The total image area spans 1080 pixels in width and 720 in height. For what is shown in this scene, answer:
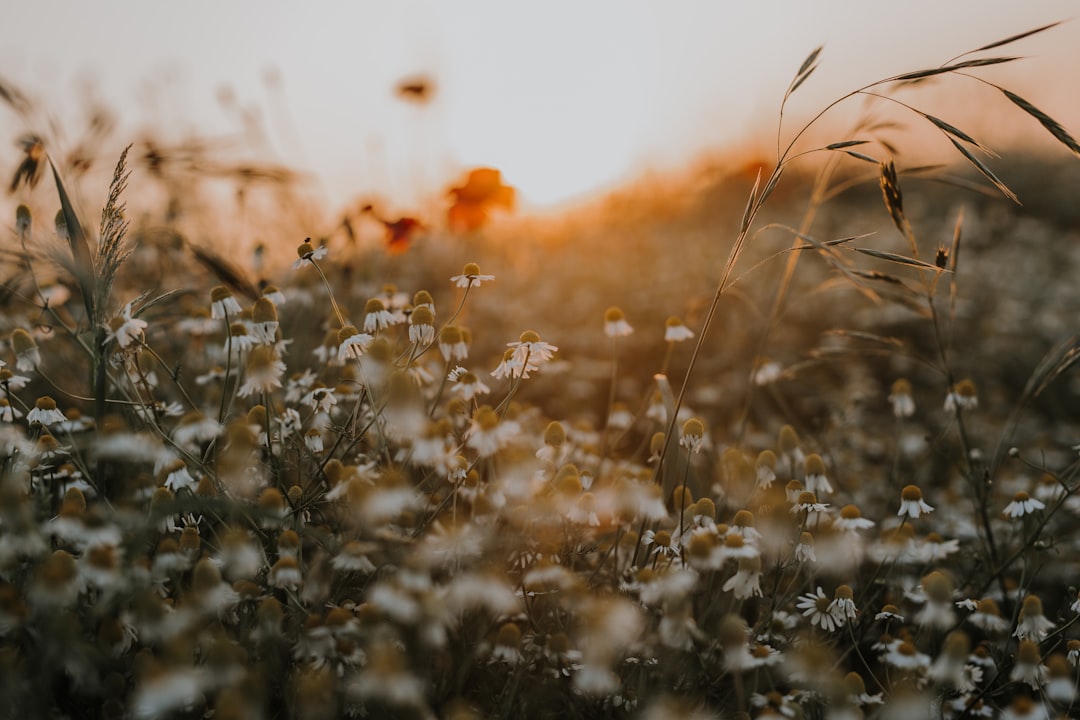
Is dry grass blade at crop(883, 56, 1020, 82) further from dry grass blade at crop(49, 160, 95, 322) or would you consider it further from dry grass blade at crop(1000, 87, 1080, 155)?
dry grass blade at crop(49, 160, 95, 322)

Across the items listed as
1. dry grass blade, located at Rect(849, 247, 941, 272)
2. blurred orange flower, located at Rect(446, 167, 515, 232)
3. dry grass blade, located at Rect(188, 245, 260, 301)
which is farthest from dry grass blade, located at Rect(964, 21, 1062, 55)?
blurred orange flower, located at Rect(446, 167, 515, 232)

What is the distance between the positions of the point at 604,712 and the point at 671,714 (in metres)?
0.38

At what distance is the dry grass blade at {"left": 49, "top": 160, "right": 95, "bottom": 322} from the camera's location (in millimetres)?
1739

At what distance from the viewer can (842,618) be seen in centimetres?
193

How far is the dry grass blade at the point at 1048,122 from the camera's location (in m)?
1.75

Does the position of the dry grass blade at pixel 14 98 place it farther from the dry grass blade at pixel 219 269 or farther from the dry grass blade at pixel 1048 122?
the dry grass blade at pixel 1048 122

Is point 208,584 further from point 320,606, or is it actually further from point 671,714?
point 671,714

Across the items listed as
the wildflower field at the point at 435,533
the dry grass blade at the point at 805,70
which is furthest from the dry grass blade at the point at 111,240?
the dry grass blade at the point at 805,70

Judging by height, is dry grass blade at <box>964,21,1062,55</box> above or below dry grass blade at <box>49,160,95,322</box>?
above

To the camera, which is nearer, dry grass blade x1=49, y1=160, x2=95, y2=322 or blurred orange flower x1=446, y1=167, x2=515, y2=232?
dry grass blade x1=49, y1=160, x2=95, y2=322

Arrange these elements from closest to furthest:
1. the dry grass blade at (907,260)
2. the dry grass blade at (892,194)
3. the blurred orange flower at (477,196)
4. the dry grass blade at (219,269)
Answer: the dry grass blade at (907,260) < the dry grass blade at (892,194) < the dry grass blade at (219,269) < the blurred orange flower at (477,196)

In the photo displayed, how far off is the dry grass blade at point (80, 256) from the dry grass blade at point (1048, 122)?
6.41ft

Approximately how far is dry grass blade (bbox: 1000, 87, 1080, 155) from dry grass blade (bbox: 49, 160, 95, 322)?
6.41 ft

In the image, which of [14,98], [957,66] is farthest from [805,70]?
[14,98]
